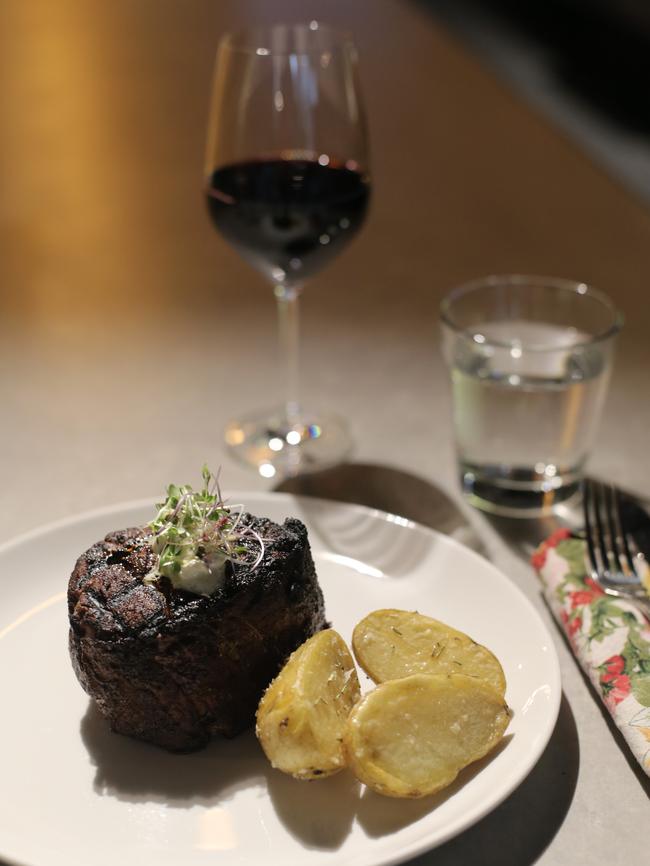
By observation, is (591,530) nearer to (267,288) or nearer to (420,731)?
(420,731)

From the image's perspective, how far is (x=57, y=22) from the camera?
4168 millimetres

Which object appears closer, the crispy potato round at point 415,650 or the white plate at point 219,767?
the white plate at point 219,767

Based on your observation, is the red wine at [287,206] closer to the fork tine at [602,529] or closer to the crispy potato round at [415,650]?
the fork tine at [602,529]

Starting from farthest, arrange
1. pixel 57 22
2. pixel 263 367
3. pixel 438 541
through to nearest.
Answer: pixel 57 22
pixel 263 367
pixel 438 541

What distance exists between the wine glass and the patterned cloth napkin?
Result: 701 millimetres

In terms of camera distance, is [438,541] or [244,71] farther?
[244,71]

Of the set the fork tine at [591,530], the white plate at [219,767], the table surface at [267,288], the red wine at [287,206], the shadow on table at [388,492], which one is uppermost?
the red wine at [287,206]

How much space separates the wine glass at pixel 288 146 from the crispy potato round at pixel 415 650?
0.84 metres

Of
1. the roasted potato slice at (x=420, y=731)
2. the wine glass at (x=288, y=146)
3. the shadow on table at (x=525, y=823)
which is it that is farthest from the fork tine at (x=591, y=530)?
the wine glass at (x=288, y=146)

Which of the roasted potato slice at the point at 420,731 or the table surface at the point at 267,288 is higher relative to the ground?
the roasted potato slice at the point at 420,731

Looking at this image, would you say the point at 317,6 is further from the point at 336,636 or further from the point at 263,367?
the point at 336,636

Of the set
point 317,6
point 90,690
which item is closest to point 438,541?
point 90,690

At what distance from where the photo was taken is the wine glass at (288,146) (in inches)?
70.1

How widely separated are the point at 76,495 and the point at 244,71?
2.70 ft
